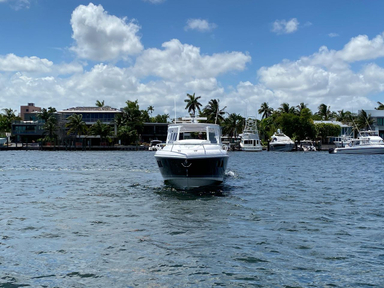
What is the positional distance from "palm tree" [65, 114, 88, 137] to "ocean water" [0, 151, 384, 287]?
9440cm

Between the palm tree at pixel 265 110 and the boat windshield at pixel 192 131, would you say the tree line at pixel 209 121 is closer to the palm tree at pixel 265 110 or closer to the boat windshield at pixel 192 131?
the palm tree at pixel 265 110

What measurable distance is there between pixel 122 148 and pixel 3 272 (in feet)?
345

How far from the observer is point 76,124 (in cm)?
11294

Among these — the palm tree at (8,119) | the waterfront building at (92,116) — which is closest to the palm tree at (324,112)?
the waterfront building at (92,116)

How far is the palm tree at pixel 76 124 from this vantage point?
112812mm

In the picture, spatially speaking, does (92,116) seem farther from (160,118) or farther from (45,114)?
(160,118)

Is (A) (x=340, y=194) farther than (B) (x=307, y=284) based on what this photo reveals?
Yes

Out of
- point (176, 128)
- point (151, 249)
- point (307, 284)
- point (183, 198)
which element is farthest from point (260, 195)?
point (307, 284)

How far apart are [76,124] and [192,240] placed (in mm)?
106011

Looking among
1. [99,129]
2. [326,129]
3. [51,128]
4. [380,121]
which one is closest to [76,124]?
[99,129]

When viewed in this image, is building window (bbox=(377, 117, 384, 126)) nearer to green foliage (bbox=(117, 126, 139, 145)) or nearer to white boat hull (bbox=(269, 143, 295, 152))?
white boat hull (bbox=(269, 143, 295, 152))

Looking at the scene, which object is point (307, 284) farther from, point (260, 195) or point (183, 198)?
point (260, 195)

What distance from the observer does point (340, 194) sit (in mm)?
21844

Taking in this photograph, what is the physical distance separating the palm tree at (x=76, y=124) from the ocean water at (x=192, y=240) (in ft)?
310
